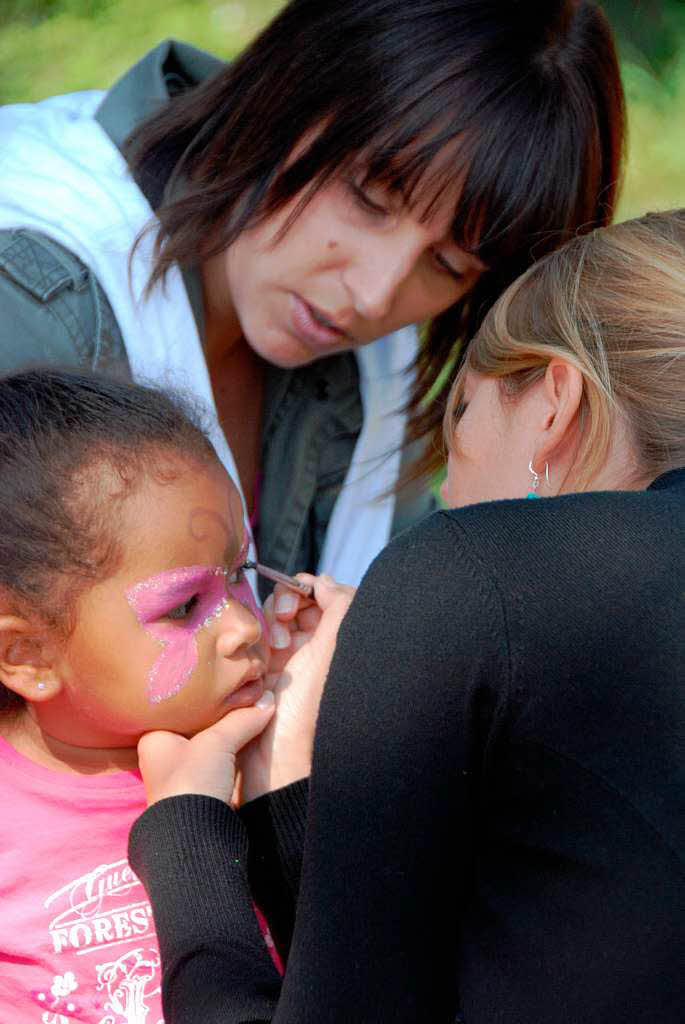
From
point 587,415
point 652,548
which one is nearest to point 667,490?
point 652,548

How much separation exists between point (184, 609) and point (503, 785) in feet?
1.66

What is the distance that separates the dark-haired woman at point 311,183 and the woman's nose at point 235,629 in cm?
50

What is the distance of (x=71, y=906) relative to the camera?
1486 millimetres

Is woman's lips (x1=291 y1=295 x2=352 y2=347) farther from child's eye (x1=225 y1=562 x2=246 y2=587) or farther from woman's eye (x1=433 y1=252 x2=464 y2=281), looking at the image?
child's eye (x1=225 y1=562 x2=246 y2=587)

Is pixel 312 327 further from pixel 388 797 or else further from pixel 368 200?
pixel 388 797

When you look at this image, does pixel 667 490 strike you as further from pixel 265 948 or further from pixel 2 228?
pixel 2 228

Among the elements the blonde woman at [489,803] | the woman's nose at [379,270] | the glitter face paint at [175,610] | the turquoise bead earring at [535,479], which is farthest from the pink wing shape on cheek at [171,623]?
the woman's nose at [379,270]

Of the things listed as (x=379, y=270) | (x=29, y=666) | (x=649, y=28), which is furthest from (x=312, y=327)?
(x=649, y=28)

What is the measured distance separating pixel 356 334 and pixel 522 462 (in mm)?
608

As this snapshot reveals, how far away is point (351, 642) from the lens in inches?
46.1

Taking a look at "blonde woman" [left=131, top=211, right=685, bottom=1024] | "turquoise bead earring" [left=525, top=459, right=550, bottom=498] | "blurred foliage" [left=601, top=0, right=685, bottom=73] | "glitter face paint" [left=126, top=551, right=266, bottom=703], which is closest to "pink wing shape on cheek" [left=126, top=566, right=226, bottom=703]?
"glitter face paint" [left=126, top=551, right=266, bottom=703]

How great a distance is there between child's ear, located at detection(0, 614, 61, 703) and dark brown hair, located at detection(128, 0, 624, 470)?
2.55 feet

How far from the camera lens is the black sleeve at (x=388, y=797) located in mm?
1129

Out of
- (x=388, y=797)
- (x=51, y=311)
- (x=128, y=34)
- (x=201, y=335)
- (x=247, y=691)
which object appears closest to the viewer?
(x=388, y=797)
